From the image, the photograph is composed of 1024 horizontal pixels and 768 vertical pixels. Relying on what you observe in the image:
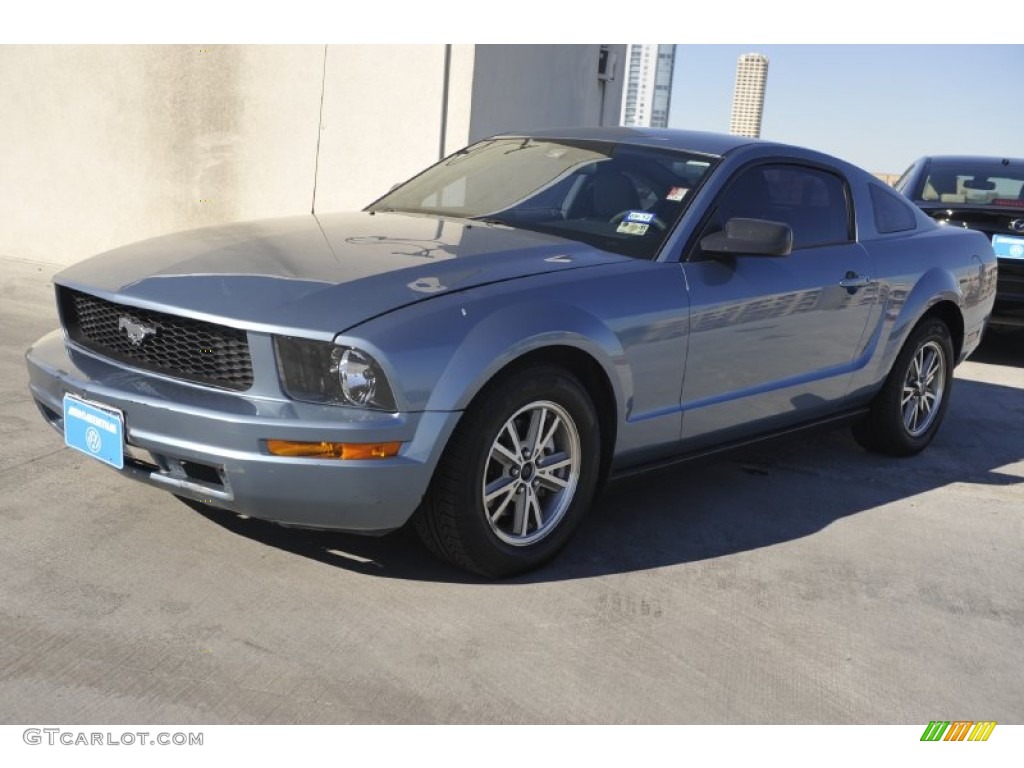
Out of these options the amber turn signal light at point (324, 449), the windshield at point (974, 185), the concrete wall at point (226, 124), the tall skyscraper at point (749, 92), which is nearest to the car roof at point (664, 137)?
the amber turn signal light at point (324, 449)

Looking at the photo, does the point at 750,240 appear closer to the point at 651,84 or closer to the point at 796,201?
the point at 796,201

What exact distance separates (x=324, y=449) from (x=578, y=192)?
1.77m

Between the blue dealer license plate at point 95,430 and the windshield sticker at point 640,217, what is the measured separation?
1975 millimetres

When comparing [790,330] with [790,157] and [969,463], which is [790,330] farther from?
[969,463]

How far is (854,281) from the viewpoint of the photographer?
4.76 m

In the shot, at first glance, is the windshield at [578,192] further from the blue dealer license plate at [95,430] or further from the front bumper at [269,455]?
the blue dealer license plate at [95,430]

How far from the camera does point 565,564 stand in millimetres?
3801

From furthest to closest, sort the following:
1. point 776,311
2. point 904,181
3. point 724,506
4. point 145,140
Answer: point 145,140, point 904,181, point 724,506, point 776,311

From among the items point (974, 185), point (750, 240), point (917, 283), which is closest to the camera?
point (750, 240)

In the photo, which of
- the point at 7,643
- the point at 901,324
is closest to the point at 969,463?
the point at 901,324

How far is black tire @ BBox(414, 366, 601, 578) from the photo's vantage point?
3.30 m

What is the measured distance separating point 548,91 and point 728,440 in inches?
245

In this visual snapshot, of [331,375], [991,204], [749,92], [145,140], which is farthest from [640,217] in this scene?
[749,92]
